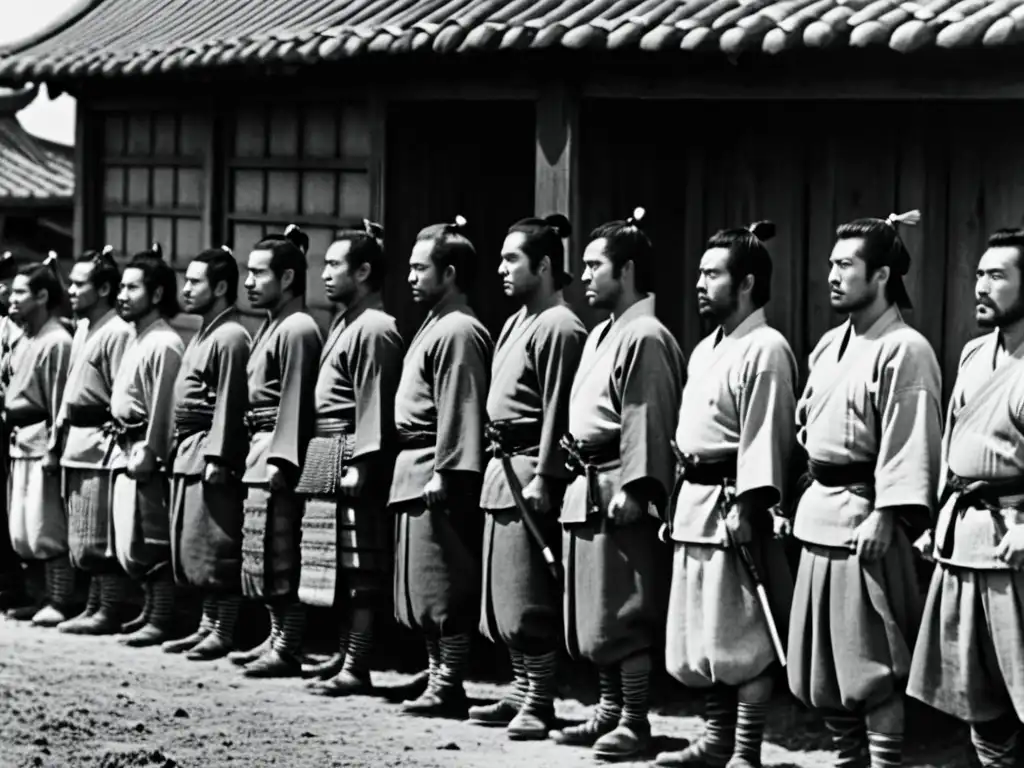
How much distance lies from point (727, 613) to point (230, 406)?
11.4 ft

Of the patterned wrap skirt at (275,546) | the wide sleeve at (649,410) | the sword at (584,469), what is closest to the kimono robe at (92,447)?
the patterned wrap skirt at (275,546)

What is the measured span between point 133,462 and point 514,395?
2835 millimetres

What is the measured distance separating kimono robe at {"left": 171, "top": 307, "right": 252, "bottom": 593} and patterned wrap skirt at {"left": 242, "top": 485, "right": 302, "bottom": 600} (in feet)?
1.11

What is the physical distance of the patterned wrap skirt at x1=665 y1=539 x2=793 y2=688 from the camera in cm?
802

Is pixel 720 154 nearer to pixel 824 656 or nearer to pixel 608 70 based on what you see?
pixel 608 70

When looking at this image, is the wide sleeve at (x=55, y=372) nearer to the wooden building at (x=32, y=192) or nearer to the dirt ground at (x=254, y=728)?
the dirt ground at (x=254, y=728)

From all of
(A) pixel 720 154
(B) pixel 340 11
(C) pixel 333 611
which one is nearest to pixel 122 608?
(C) pixel 333 611

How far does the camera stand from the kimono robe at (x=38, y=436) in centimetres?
1184

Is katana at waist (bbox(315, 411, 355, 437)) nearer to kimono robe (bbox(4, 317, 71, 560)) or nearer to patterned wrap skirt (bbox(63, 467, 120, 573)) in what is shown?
patterned wrap skirt (bbox(63, 467, 120, 573))

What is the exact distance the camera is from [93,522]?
446 inches

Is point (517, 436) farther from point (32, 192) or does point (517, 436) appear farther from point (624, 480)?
point (32, 192)

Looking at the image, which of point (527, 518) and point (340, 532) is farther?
point (340, 532)

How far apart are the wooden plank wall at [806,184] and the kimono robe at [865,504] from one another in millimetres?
1592

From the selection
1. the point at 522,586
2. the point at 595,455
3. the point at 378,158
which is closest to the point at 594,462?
the point at 595,455
